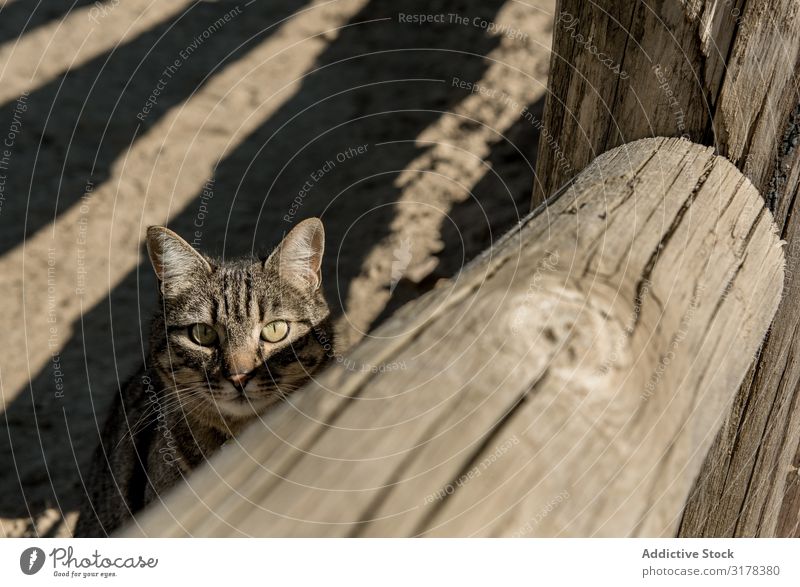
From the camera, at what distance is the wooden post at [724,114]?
1.00 meters

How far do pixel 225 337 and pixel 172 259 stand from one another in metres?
0.21

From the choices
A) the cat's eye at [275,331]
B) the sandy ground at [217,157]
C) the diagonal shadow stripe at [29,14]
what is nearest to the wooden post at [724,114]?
the cat's eye at [275,331]

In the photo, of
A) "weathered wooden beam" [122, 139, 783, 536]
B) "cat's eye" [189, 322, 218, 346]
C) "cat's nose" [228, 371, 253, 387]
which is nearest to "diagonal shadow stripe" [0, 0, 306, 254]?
"cat's eye" [189, 322, 218, 346]

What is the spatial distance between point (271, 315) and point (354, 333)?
0.96 metres

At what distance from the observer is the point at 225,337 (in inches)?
57.5

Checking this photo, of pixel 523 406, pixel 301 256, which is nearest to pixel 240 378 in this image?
pixel 301 256

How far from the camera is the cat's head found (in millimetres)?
1431

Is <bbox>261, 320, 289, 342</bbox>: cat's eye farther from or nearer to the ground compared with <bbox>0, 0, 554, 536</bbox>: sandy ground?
nearer to the ground

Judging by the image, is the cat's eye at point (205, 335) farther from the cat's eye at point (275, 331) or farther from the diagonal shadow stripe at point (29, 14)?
the diagonal shadow stripe at point (29, 14)

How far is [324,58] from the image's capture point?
2705 mm

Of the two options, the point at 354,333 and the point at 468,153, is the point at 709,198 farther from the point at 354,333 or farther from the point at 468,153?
the point at 468,153

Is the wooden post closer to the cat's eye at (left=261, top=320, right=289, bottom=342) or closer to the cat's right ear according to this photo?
the cat's eye at (left=261, top=320, right=289, bottom=342)

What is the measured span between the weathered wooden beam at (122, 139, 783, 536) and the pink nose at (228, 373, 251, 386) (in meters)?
0.79

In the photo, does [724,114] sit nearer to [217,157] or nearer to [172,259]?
[172,259]
